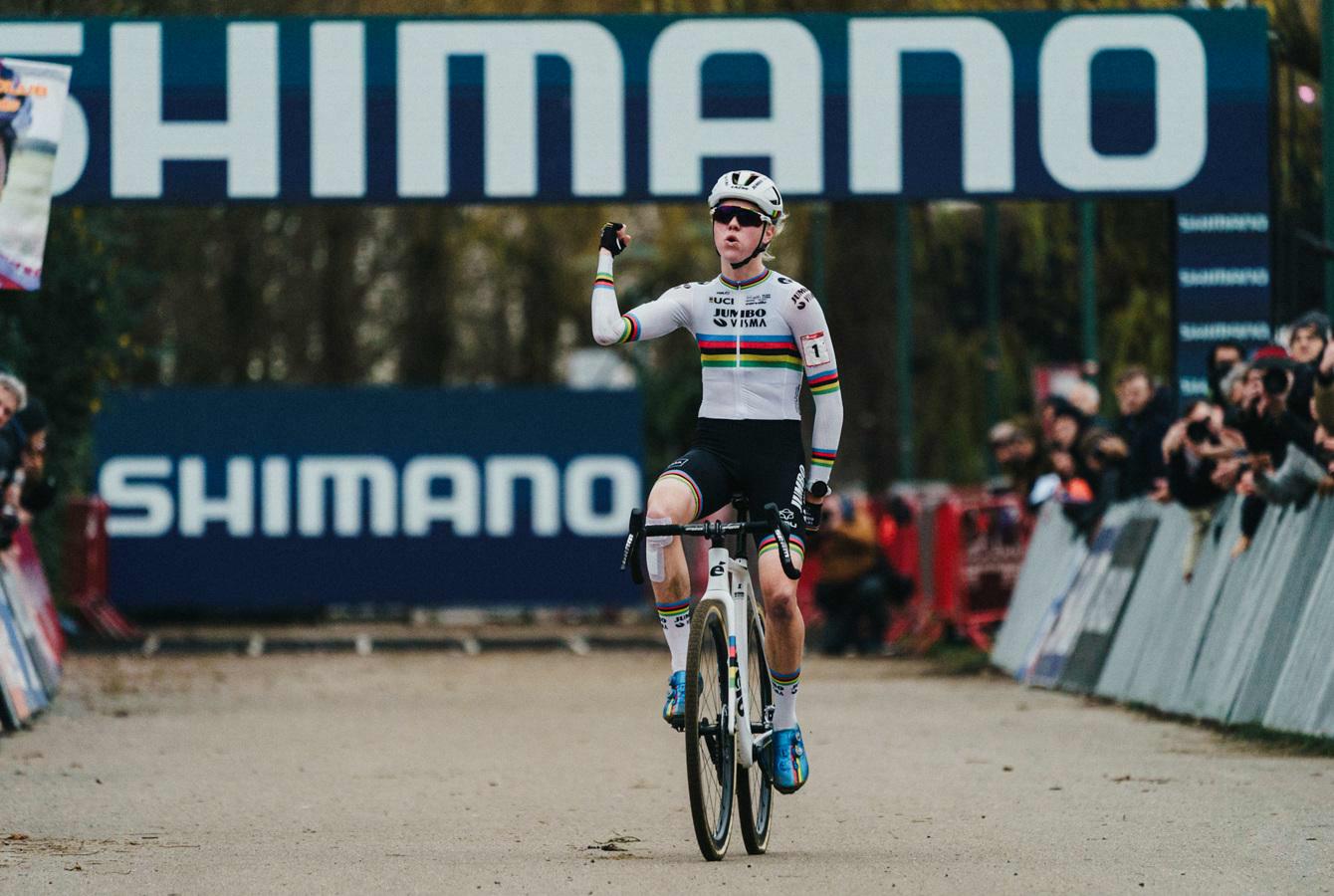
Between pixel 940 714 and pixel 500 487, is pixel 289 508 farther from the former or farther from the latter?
pixel 940 714

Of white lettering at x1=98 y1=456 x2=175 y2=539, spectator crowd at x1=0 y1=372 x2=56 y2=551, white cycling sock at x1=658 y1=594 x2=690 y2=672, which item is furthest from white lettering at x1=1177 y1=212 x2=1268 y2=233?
white lettering at x1=98 y1=456 x2=175 y2=539

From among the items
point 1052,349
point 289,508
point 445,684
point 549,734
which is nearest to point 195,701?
point 445,684

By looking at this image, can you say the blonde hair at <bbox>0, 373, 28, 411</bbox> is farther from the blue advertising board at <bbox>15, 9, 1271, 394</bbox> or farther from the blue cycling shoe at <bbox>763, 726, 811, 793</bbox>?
the blue cycling shoe at <bbox>763, 726, 811, 793</bbox>

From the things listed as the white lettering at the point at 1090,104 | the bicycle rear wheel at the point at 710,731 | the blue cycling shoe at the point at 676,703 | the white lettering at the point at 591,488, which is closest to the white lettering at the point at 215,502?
the white lettering at the point at 591,488

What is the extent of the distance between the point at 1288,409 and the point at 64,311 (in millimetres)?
15779

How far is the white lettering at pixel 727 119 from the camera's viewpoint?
18.6m

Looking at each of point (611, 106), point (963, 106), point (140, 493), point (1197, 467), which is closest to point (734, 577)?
point (1197, 467)

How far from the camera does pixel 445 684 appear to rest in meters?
21.0

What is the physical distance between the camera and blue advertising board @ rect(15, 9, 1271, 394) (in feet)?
61.0

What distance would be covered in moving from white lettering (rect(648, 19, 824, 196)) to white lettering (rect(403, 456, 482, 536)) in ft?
40.9

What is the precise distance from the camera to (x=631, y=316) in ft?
32.4

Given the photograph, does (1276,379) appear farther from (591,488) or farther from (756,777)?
(591,488)

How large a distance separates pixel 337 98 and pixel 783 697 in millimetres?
9715

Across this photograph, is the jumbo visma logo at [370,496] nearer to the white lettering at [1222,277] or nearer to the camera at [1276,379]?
the white lettering at [1222,277]
